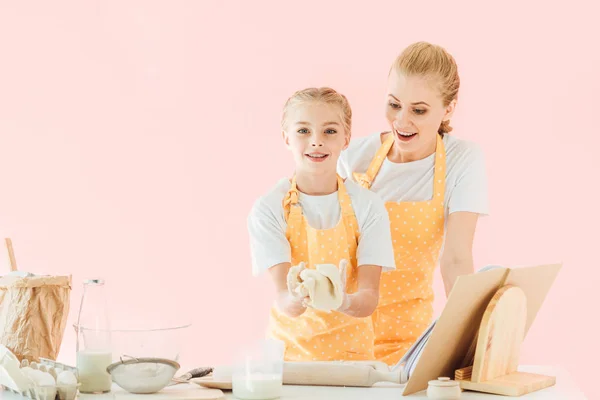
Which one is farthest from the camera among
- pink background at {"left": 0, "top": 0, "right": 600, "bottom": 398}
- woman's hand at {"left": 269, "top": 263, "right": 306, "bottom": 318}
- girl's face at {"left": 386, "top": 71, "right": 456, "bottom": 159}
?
pink background at {"left": 0, "top": 0, "right": 600, "bottom": 398}

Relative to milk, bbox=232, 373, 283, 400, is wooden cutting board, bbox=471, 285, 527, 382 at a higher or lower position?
higher

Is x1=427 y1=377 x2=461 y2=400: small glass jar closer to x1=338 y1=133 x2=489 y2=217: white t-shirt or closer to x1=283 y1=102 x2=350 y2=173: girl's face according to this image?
x1=283 y1=102 x2=350 y2=173: girl's face

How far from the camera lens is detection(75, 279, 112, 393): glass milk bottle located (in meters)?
1.84

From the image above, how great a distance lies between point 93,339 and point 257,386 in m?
0.33

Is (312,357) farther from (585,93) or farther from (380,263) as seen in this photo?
(585,93)

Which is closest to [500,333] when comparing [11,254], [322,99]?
[322,99]

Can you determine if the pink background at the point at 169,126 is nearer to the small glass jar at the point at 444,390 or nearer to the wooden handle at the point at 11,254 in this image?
the wooden handle at the point at 11,254

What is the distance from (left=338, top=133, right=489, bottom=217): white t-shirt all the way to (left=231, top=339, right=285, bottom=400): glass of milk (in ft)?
3.31

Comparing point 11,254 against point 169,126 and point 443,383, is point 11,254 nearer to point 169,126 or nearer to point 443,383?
point 443,383

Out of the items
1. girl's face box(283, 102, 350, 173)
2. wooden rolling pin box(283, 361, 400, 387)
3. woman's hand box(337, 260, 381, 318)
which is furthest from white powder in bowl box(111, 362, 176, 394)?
girl's face box(283, 102, 350, 173)

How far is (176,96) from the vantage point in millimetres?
4793

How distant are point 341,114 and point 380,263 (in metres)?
0.40

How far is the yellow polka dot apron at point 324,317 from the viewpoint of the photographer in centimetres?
244

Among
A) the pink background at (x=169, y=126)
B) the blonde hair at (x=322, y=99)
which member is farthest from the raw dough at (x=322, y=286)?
the pink background at (x=169, y=126)
